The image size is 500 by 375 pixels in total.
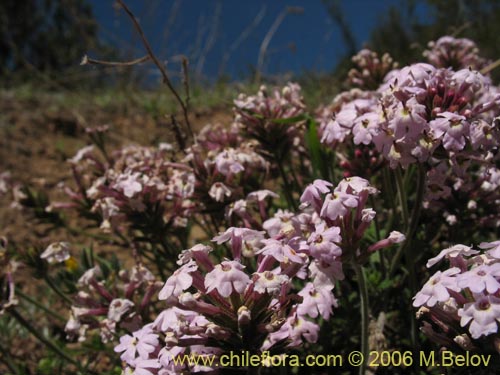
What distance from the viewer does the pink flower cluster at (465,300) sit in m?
1.17

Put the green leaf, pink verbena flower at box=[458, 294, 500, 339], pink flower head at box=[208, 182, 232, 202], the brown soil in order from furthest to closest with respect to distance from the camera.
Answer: the brown soil
the green leaf
pink flower head at box=[208, 182, 232, 202]
pink verbena flower at box=[458, 294, 500, 339]

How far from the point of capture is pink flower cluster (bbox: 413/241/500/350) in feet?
3.84

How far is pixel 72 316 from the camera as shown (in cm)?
216

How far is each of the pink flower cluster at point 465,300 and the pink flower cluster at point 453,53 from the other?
1.94 m

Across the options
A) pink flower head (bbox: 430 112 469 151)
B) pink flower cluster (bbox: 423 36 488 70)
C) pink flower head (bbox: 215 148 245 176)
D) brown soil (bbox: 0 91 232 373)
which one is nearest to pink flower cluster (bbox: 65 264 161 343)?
pink flower head (bbox: 215 148 245 176)

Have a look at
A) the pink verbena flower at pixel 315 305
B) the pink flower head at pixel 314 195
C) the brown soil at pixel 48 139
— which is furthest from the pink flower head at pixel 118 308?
the brown soil at pixel 48 139

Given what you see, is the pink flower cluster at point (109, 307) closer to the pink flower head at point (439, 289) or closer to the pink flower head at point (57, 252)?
the pink flower head at point (57, 252)

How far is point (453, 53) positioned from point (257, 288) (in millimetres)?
2311

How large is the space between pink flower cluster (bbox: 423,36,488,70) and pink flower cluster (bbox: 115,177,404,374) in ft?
6.06

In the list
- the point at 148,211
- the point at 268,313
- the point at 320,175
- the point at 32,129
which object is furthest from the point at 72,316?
the point at 32,129

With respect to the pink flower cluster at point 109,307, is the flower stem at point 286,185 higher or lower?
higher

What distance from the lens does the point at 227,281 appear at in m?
1.32

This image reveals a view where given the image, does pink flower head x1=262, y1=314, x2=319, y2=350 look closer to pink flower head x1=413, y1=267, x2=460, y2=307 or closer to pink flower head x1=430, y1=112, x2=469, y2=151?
pink flower head x1=413, y1=267, x2=460, y2=307

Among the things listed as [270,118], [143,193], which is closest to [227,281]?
[143,193]
